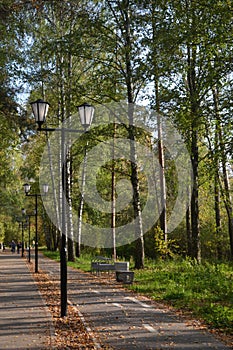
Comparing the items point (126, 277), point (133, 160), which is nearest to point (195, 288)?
point (126, 277)

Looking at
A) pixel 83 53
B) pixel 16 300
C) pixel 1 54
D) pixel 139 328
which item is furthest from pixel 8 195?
pixel 139 328

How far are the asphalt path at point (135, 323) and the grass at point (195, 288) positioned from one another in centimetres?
46

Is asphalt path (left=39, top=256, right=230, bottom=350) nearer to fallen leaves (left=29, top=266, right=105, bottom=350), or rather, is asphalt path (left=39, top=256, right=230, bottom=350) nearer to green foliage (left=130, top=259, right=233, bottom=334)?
fallen leaves (left=29, top=266, right=105, bottom=350)

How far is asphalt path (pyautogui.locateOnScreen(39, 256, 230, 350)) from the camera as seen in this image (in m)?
7.94

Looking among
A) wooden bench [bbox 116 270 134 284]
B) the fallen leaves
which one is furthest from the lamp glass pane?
wooden bench [bbox 116 270 134 284]

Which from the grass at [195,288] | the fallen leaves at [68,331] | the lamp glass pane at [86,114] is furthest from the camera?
the lamp glass pane at [86,114]

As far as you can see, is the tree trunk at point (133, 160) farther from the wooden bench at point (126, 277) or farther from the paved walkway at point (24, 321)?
the paved walkway at point (24, 321)

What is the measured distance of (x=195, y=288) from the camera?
13.8 meters

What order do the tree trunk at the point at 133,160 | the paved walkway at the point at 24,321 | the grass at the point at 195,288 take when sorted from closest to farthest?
the paved walkway at the point at 24,321 → the grass at the point at 195,288 → the tree trunk at the point at 133,160

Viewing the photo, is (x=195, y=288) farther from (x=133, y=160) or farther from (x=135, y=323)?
(x=133, y=160)

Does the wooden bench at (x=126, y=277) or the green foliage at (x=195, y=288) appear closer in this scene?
the green foliage at (x=195, y=288)

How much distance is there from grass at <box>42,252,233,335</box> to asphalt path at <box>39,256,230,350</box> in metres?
0.46

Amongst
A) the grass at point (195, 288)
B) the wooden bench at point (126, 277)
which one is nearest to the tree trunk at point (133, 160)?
the grass at point (195, 288)

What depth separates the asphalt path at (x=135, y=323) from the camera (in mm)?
7941
